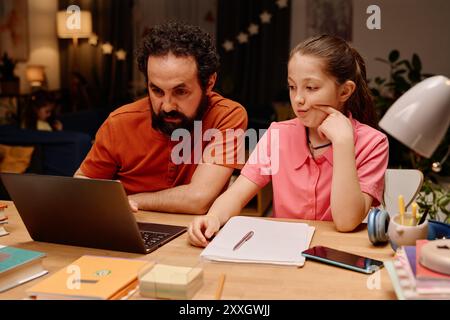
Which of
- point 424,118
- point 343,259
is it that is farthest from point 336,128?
point 424,118

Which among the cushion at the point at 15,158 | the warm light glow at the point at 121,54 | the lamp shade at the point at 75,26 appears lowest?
the cushion at the point at 15,158

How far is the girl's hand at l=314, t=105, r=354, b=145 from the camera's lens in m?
1.38

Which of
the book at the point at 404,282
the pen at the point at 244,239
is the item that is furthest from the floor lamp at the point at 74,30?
the book at the point at 404,282

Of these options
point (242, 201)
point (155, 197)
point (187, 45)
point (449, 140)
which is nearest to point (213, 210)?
point (242, 201)

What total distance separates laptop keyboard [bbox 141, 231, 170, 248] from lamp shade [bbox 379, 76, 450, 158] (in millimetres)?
610

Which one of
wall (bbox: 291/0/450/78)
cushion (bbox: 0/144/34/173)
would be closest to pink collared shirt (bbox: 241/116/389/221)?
cushion (bbox: 0/144/34/173)

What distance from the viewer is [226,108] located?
1872 mm

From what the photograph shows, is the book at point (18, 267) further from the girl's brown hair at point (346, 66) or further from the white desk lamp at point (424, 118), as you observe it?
the girl's brown hair at point (346, 66)

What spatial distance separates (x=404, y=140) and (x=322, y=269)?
328 millimetres

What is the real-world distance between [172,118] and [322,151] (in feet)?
1.65

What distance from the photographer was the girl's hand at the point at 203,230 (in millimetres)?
1257

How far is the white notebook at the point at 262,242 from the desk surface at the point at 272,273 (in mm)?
17

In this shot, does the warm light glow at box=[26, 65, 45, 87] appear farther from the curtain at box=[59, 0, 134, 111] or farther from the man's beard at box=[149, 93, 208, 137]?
the man's beard at box=[149, 93, 208, 137]

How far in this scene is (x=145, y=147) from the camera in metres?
1.89
